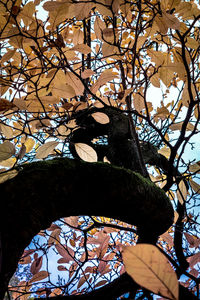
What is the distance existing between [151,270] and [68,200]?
22.3 inches

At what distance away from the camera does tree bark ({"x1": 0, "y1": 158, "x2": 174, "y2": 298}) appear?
2.20ft

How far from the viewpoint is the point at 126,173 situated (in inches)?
37.9

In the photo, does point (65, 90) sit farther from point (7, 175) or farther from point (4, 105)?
point (7, 175)

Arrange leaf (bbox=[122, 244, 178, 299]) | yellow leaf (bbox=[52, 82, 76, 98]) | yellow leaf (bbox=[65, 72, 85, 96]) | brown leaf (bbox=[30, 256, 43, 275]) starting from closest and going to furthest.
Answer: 1. leaf (bbox=[122, 244, 178, 299])
2. yellow leaf (bbox=[52, 82, 76, 98])
3. yellow leaf (bbox=[65, 72, 85, 96])
4. brown leaf (bbox=[30, 256, 43, 275])

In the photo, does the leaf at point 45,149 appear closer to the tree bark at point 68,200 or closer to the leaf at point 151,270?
the tree bark at point 68,200

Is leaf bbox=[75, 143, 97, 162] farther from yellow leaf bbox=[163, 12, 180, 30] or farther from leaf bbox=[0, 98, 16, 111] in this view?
yellow leaf bbox=[163, 12, 180, 30]

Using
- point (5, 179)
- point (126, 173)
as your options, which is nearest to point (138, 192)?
point (126, 173)

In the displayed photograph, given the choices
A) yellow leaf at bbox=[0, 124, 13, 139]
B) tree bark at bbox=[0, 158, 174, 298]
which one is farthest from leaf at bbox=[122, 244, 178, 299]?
yellow leaf at bbox=[0, 124, 13, 139]

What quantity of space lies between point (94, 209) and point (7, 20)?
806 mm

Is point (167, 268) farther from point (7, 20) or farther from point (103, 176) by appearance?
point (7, 20)

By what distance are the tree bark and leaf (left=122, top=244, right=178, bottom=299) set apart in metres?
0.49

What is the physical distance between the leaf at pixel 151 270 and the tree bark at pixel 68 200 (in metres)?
0.49

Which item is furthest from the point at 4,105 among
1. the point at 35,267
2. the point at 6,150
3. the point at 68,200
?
the point at 35,267

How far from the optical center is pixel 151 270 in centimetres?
Answer: 29
